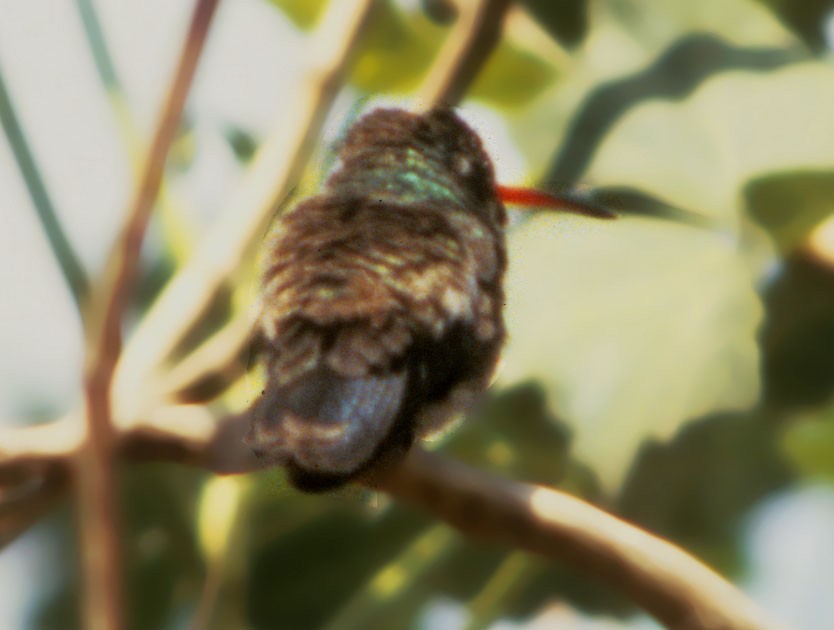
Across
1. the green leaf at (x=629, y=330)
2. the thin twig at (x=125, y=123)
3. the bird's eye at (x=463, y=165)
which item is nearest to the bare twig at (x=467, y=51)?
the bird's eye at (x=463, y=165)

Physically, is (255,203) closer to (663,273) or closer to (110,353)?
(663,273)

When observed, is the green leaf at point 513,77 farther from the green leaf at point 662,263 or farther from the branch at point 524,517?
the branch at point 524,517

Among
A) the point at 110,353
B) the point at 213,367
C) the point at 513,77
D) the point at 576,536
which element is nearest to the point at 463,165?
the point at 513,77

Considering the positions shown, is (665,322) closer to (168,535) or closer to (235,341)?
(235,341)


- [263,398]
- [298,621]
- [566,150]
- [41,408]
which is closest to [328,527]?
[298,621]

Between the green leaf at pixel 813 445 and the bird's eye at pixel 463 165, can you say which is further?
the green leaf at pixel 813 445

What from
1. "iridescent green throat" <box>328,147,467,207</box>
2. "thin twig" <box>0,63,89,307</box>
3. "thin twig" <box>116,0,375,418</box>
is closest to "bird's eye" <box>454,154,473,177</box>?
"iridescent green throat" <box>328,147,467,207</box>
